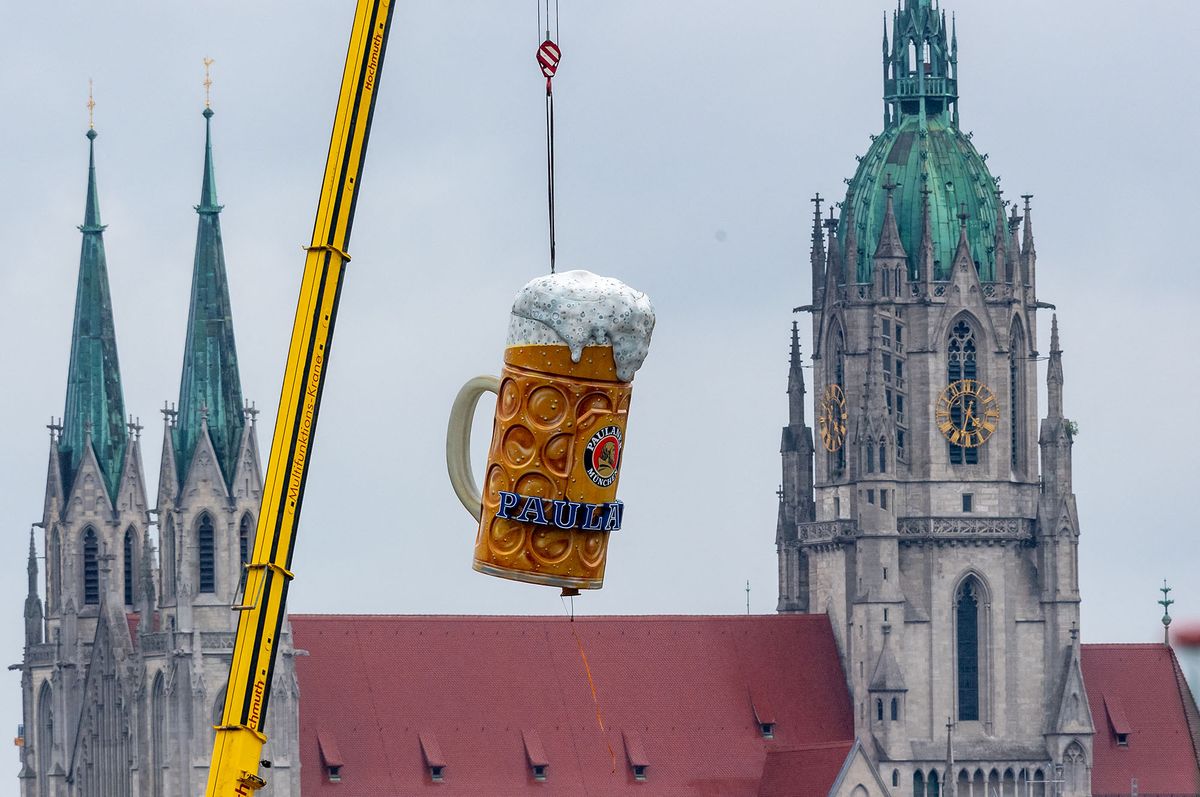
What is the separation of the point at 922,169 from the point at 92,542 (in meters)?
24.7

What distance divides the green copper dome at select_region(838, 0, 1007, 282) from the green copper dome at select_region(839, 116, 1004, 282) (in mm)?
27

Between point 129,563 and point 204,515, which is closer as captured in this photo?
point 204,515

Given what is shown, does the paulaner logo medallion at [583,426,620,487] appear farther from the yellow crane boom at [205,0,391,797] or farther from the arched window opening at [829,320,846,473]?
the arched window opening at [829,320,846,473]

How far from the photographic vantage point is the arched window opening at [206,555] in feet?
327

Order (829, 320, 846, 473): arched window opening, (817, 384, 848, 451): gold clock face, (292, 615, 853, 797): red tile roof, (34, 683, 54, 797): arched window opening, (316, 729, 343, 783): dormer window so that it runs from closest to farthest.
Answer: (316, 729, 343, 783): dormer window
(292, 615, 853, 797): red tile roof
(34, 683, 54, 797): arched window opening
(829, 320, 846, 473): arched window opening
(817, 384, 848, 451): gold clock face

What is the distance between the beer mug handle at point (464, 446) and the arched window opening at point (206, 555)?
6633 centimetres

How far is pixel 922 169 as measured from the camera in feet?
362

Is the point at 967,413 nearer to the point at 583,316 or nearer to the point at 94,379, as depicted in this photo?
the point at 94,379

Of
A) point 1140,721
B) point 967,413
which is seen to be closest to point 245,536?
point 967,413

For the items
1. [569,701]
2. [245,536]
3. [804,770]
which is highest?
[245,536]

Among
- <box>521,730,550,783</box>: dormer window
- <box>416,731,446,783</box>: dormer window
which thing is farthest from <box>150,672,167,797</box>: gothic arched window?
<box>521,730,550,783</box>: dormer window

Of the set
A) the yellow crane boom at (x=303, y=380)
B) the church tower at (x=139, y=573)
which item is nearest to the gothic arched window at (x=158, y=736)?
the church tower at (x=139, y=573)

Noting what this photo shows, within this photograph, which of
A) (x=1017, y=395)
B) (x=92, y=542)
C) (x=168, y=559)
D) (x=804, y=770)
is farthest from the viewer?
(x=1017, y=395)

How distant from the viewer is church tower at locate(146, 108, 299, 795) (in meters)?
99.6
